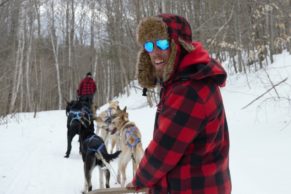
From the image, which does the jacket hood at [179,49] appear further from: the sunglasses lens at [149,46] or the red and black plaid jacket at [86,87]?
the red and black plaid jacket at [86,87]

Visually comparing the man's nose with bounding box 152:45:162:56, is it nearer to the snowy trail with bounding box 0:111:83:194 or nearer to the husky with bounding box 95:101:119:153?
the snowy trail with bounding box 0:111:83:194

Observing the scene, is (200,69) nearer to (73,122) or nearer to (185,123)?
(185,123)

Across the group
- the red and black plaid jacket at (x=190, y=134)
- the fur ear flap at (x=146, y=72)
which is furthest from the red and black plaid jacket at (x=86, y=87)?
the red and black plaid jacket at (x=190, y=134)

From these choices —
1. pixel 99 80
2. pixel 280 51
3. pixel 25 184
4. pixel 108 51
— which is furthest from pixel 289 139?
pixel 99 80

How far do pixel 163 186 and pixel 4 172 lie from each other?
21.5ft

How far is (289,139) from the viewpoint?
7.93 meters

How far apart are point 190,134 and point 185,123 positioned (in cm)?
6

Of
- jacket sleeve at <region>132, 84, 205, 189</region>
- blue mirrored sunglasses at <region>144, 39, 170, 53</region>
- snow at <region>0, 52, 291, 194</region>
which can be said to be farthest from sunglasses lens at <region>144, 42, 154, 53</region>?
snow at <region>0, 52, 291, 194</region>

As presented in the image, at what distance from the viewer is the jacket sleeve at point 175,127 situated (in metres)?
1.80

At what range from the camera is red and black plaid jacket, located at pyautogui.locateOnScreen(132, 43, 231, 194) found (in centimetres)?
181

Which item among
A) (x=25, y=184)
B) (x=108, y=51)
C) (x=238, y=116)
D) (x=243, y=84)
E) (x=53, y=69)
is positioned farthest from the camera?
(x=53, y=69)

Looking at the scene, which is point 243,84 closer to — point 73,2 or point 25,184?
point 25,184

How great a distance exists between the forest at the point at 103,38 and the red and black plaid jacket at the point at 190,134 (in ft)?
20.5

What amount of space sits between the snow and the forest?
170 cm
